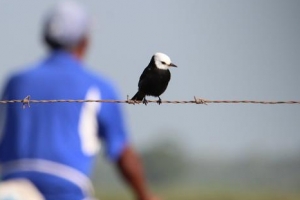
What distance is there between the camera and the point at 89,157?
6.38 metres

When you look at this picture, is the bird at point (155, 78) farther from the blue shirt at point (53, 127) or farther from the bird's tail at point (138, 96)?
the blue shirt at point (53, 127)

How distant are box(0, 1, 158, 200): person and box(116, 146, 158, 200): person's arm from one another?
0.80ft

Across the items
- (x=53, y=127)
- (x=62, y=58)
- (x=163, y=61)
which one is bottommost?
(x=163, y=61)

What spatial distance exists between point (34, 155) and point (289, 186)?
124ft

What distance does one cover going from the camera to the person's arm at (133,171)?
673cm

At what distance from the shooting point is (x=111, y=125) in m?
6.48

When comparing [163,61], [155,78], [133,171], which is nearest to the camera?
[163,61]

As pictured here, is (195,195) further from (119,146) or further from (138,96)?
(138,96)

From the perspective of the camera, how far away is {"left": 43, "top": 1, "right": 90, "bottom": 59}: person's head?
6352 millimetres

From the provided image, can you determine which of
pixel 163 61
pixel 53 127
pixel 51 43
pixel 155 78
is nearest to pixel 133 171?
pixel 53 127

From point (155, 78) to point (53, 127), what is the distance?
2.65ft

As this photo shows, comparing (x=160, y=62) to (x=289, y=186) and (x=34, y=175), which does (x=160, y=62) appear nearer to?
(x=34, y=175)

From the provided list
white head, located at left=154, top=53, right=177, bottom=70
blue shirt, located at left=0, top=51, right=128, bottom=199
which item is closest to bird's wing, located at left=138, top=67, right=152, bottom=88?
white head, located at left=154, top=53, right=177, bottom=70

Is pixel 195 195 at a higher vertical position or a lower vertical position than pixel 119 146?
higher
